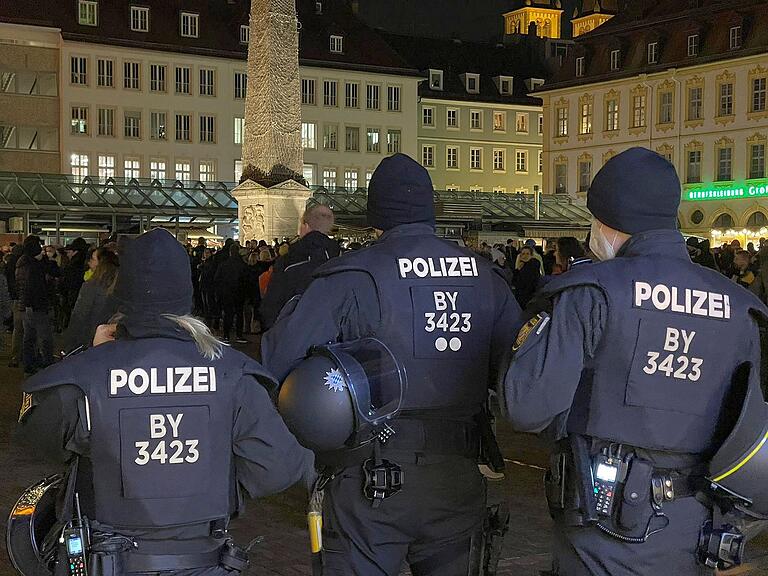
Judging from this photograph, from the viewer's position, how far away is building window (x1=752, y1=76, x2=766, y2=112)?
50344 millimetres

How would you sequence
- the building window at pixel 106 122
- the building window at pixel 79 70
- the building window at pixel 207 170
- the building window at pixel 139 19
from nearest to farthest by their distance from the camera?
the building window at pixel 79 70
the building window at pixel 106 122
the building window at pixel 139 19
the building window at pixel 207 170

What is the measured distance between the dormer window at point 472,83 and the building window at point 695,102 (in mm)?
18052

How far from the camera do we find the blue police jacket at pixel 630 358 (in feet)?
11.3

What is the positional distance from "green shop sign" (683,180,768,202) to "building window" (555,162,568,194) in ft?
25.3

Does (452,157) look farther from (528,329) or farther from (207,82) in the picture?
(528,329)

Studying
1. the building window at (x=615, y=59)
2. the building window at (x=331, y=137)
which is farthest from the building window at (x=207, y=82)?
the building window at (x=615, y=59)

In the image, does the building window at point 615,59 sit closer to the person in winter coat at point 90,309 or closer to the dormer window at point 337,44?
the dormer window at point 337,44

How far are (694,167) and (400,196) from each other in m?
52.2

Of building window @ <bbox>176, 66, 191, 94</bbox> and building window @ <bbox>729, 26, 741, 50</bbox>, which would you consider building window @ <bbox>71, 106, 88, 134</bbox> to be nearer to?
building window @ <bbox>176, 66, 191, 94</bbox>

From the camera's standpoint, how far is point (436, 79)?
68.3m

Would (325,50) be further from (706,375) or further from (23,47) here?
(706,375)

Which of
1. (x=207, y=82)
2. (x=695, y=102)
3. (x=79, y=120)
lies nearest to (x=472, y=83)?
(x=695, y=102)

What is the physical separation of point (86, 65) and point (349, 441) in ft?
174

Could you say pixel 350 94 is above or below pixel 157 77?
below
